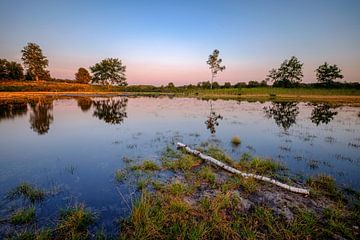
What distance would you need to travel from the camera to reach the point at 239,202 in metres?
5.45

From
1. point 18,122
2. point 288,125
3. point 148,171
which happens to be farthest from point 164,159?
point 18,122

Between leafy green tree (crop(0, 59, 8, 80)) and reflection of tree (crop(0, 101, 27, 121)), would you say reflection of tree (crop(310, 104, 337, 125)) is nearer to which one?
reflection of tree (crop(0, 101, 27, 121))

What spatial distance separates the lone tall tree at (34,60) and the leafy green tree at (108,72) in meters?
21.5

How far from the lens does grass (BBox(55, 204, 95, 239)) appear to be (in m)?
4.02

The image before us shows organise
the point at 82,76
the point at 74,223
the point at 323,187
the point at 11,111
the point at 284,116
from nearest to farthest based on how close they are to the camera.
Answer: the point at 74,223 → the point at 323,187 → the point at 284,116 → the point at 11,111 → the point at 82,76

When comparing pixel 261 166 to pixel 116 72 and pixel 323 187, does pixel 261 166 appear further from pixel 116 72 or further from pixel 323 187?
pixel 116 72

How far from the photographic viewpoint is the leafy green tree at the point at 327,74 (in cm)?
8006

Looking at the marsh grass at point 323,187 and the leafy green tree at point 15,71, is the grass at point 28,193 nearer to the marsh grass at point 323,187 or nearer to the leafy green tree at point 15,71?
the marsh grass at point 323,187

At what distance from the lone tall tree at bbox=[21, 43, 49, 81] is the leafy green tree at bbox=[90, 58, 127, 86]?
2150 cm

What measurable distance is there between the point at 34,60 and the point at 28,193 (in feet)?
343

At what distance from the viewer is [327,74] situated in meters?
82.1

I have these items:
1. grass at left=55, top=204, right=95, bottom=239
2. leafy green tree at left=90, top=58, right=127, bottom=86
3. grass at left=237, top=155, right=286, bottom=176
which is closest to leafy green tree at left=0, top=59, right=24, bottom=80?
leafy green tree at left=90, top=58, right=127, bottom=86

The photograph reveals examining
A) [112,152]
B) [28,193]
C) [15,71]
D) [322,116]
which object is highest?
[15,71]

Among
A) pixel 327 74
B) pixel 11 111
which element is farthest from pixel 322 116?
pixel 327 74
